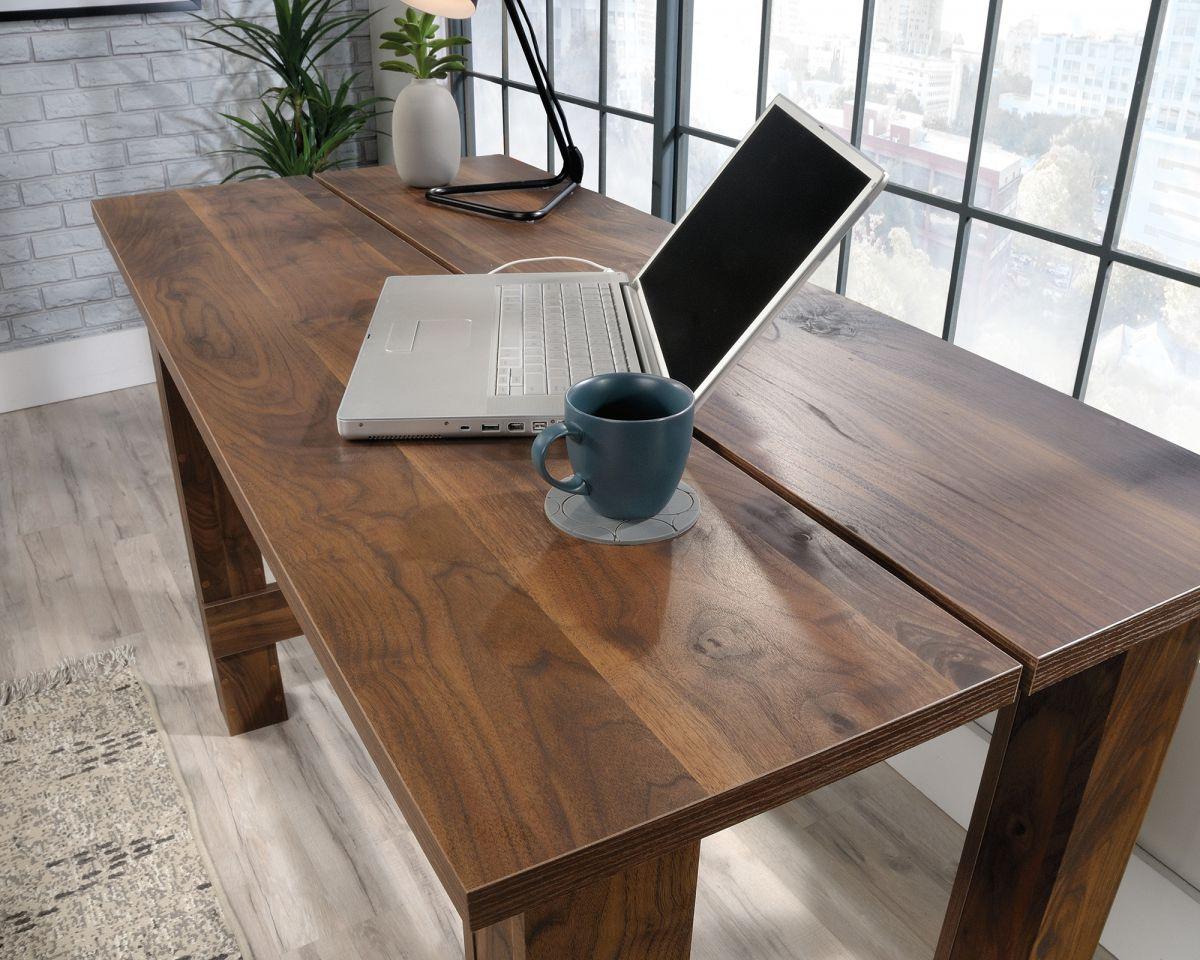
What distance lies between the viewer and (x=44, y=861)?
1.54m

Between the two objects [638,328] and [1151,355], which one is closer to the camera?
[638,328]

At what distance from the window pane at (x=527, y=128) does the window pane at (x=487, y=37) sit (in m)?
0.12

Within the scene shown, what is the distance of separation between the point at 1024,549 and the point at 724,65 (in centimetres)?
155

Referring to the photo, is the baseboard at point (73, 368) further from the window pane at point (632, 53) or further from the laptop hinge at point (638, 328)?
the laptop hinge at point (638, 328)

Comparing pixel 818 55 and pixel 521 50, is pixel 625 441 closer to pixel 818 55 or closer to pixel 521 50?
pixel 818 55

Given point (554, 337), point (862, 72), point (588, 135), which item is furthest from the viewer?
point (588, 135)

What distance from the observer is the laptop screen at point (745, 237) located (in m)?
0.89

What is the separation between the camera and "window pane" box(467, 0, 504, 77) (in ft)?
9.50

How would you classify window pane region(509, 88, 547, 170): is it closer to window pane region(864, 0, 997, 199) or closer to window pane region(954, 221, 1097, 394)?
window pane region(864, 0, 997, 199)

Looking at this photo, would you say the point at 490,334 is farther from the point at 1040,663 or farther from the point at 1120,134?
the point at 1120,134

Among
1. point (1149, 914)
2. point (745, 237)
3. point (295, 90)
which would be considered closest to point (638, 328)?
→ point (745, 237)

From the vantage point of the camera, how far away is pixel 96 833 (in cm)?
159

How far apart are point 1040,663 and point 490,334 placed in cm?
64

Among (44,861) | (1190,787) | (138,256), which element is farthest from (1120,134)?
(44,861)
